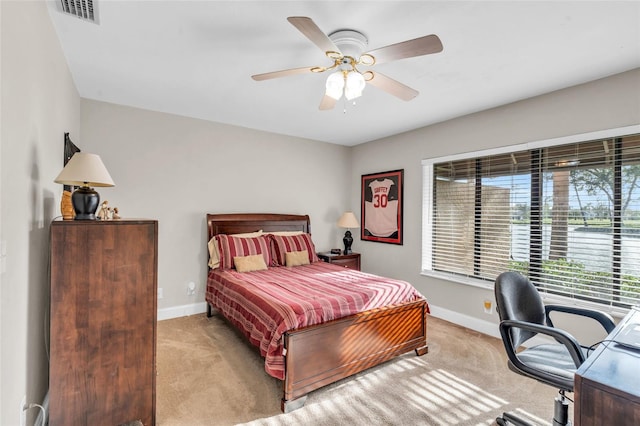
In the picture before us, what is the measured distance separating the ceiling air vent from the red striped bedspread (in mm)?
2257

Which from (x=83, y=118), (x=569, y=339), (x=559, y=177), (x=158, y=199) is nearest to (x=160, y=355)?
(x=158, y=199)

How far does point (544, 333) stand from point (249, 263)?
2.89 meters

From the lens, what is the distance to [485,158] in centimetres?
357

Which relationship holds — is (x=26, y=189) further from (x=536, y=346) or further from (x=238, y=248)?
(x=536, y=346)

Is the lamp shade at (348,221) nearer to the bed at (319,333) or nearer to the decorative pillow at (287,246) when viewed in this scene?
the decorative pillow at (287,246)

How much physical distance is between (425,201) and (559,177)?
4.94ft

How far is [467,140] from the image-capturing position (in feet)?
12.0

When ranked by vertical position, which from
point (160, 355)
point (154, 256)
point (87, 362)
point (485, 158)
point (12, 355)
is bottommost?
point (160, 355)

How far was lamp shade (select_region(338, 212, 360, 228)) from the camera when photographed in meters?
4.88

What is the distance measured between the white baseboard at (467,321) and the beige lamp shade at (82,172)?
3.82 meters

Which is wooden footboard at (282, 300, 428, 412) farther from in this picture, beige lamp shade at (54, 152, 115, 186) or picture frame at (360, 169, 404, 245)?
picture frame at (360, 169, 404, 245)

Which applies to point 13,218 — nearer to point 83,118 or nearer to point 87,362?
point 87,362

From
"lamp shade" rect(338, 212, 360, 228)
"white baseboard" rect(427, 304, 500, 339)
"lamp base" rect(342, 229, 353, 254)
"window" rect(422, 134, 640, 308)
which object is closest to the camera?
"window" rect(422, 134, 640, 308)

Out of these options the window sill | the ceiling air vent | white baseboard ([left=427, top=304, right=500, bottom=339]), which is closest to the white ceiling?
the ceiling air vent
